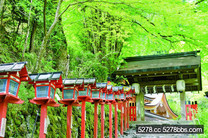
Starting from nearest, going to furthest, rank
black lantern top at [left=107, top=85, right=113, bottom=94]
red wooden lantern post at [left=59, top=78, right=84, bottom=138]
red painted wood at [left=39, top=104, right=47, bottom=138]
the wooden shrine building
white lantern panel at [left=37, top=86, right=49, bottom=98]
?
1. red painted wood at [left=39, top=104, right=47, bottom=138]
2. white lantern panel at [left=37, top=86, right=49, bottom=98]
3. red wooden lantern post at [left=59, top=78, right=84, bottom=138]
4. black lantern top at [left=107, top=85, right=113, bottom=94]
5. the wooden shrine building

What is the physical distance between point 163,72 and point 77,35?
6287 millimetres

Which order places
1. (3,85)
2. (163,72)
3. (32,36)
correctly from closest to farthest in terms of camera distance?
(3,85), (32,36), (163,72)

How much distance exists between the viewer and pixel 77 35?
12422 millimetres

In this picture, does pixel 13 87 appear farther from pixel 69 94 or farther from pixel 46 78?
pixel 69 94

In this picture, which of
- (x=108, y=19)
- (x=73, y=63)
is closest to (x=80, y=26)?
(x=108, y=19)

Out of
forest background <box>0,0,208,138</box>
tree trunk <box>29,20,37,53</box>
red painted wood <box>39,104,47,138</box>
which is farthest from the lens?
tree trunk <box>29,20,37,53</box>

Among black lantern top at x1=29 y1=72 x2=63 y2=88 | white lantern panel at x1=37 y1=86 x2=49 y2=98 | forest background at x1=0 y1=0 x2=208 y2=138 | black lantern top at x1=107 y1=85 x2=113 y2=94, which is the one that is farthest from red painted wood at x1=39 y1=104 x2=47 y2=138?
black lantern top at x1=107 y1=85 x2=113 y2=94

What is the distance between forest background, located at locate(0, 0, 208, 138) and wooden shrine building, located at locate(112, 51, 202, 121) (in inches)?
39.5

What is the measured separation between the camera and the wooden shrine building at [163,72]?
13.1m

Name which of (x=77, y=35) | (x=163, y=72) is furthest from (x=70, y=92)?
(x=163, y=72)

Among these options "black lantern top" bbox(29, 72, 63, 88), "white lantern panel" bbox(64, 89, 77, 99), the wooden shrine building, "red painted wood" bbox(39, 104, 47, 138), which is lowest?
"red painted wood" bbox(39, 104, 47, 138)

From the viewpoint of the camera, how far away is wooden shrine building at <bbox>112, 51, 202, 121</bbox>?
13.1 meters

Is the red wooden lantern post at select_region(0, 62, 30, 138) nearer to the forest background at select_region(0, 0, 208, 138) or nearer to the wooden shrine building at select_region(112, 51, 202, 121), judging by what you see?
the forest background at select_region(0, 0, 208, 138)

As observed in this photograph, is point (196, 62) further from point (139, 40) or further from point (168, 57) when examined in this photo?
point (139, 40)
